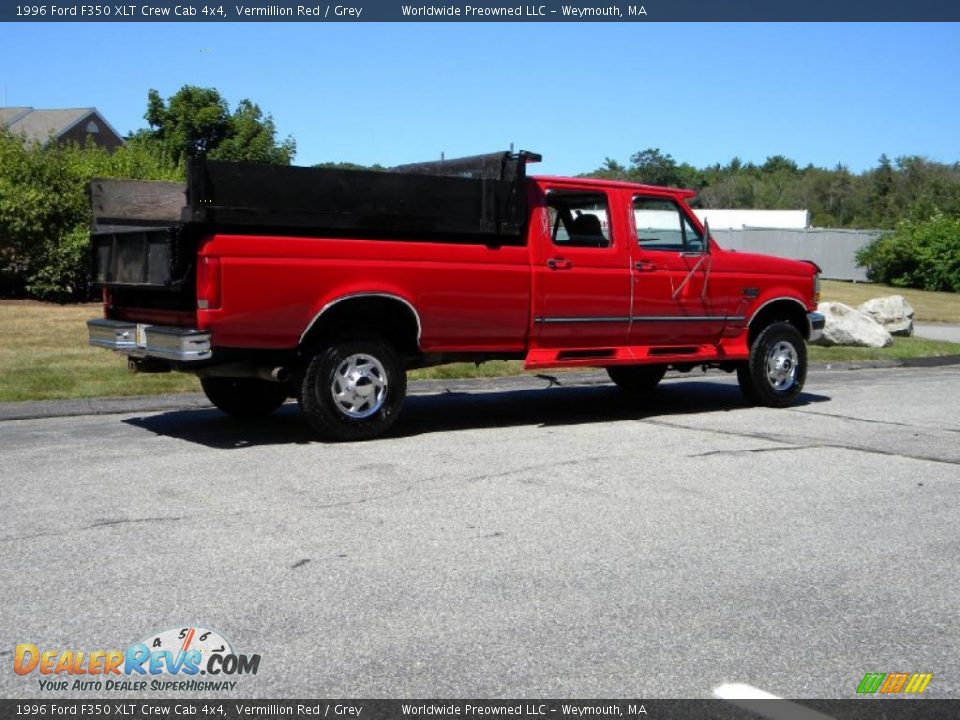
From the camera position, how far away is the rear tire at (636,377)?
11774mm

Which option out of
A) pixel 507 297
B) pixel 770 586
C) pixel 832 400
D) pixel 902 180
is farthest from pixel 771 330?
pixel 902 180

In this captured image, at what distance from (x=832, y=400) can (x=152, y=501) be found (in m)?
7.82

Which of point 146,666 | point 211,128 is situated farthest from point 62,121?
point 146,666

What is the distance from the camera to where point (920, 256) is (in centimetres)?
4069

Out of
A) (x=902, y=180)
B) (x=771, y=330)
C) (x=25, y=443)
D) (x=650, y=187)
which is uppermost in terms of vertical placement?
(x=902, y=180)

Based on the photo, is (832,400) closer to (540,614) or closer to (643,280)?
(643,280)

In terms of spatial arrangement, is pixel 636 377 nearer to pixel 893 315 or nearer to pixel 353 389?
pixel 353 389

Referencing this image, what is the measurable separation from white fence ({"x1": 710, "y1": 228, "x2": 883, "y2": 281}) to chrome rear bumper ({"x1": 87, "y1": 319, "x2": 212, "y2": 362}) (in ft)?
129

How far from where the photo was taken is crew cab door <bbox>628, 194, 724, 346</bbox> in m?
10.1

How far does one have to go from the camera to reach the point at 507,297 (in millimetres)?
9258

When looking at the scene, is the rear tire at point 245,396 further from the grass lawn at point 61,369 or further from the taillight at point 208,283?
the taillight at point 208,283

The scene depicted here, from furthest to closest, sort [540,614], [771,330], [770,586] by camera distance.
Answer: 1. [771,330]
2. [770,586]
3. [540,614]

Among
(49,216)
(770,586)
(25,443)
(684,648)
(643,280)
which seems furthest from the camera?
(49,216)

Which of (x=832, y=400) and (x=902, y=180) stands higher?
(x=902, y=180)
